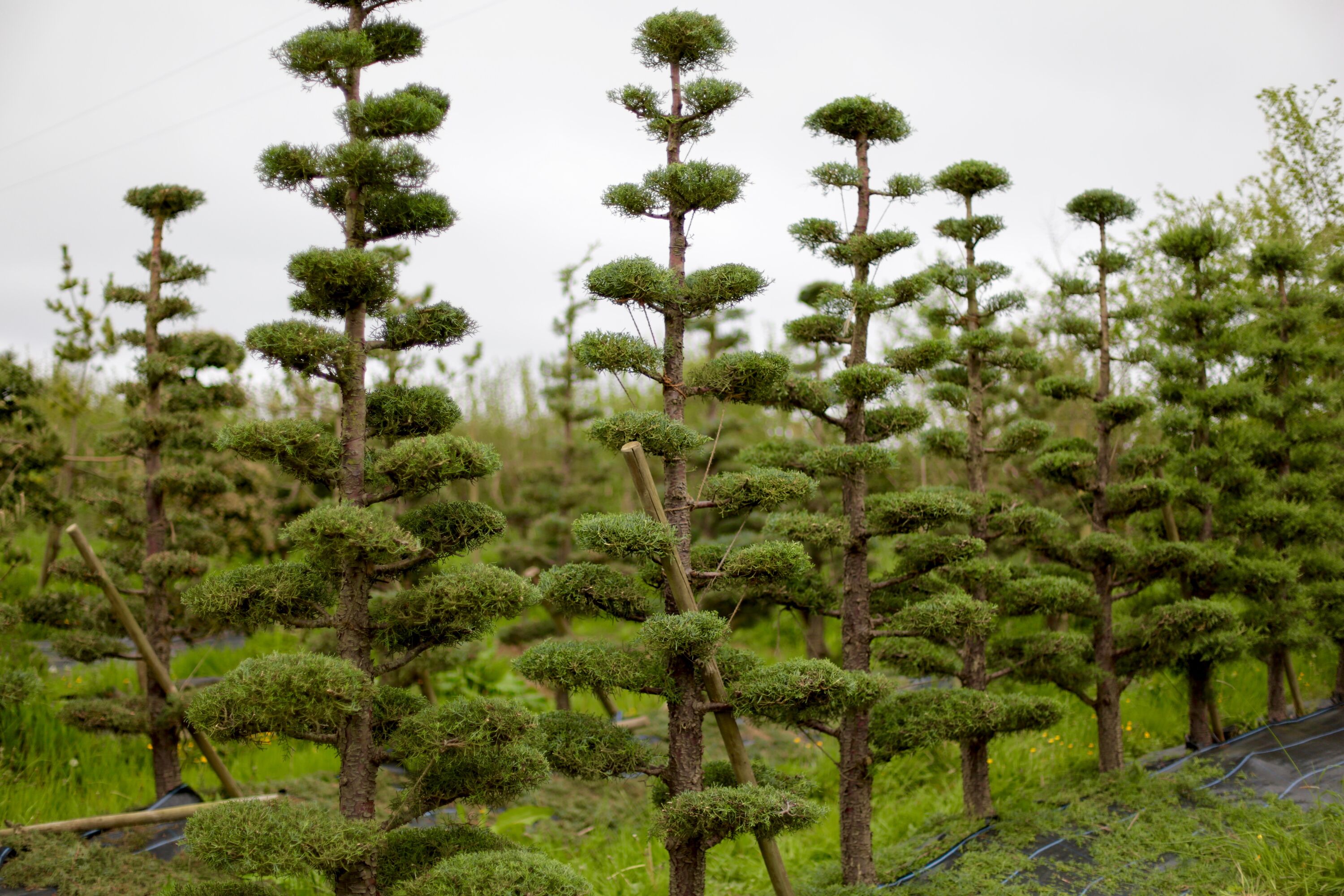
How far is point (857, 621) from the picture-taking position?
Result: 7.33 m

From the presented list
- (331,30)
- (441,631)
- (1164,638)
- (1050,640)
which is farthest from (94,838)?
(1164,638)

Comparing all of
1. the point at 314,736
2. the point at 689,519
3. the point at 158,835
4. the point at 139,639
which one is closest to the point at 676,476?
the point at 689,519

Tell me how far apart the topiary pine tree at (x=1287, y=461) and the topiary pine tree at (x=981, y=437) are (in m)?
2.31

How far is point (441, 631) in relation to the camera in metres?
5.49

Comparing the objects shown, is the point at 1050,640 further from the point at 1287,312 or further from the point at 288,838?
the point at 288,838

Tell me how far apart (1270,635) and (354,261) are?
29.8 ft

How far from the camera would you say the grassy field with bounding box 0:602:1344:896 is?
6602 mm

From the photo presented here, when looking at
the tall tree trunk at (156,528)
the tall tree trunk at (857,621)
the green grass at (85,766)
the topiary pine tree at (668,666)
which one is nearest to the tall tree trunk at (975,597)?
the tall tree trunk at (857,621)

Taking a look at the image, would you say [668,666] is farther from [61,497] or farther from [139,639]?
[61,497]

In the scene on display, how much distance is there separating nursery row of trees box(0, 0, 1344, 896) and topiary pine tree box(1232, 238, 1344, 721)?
4 centimetres

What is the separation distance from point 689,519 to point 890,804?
203 inches

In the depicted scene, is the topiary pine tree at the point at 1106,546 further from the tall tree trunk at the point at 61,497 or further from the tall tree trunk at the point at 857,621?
the tall tree trunk at the point at 61,497

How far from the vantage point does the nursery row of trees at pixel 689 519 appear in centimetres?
519

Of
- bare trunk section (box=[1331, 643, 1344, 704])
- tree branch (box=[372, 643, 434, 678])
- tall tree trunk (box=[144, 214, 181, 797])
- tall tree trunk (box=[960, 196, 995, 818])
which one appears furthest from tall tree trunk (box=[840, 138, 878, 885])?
bare trunk section (box=[1331, 643, 1344, 704])
